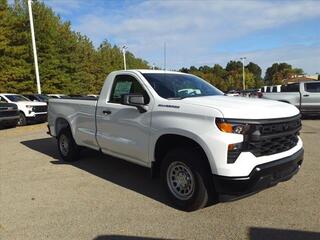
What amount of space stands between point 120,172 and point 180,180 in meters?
2.54

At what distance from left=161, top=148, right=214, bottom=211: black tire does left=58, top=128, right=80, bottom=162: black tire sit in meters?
3.49

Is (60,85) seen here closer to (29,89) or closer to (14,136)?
(29,89)

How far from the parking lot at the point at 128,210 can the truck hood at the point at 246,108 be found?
4.24ft

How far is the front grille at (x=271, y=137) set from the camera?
16.8ft

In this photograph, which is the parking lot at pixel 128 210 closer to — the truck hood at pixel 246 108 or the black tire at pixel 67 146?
the black tire at pixel 67 146

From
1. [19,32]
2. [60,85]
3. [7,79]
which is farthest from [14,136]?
[60,85]

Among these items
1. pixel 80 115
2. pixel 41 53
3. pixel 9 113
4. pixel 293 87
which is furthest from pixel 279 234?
pixel 41 53

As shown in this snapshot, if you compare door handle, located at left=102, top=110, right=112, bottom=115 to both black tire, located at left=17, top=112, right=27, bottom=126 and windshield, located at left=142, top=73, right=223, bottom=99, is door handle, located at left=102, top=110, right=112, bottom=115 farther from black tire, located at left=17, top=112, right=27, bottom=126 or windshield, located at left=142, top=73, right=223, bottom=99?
black tire, located at left=17, top=112, right=27, bottom=126

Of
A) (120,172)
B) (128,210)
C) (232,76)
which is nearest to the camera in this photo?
(128,210)

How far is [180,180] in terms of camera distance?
5773 millimetres

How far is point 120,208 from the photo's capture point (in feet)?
19.4

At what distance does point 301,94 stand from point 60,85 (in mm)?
24481

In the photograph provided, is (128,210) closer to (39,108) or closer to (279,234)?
(279,234)

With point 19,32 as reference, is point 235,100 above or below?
below
